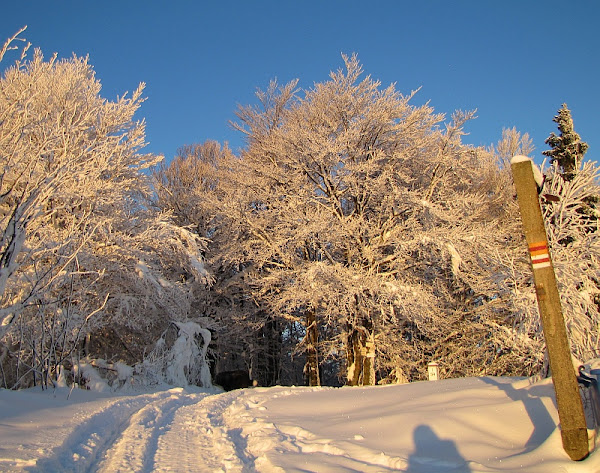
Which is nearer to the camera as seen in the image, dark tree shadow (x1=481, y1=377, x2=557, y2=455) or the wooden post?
the wooden post

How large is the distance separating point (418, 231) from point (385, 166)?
2.37m

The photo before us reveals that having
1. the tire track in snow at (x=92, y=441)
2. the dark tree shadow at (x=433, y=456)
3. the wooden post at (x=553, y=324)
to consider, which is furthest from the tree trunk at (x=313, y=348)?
the wooden post at (x=553, y=324)

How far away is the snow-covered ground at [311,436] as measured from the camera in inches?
154

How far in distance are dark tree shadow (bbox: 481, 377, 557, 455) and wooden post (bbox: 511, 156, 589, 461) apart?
0.45 meters

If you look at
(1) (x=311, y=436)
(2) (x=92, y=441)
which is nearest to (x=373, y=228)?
(1) (x=311, y=436)

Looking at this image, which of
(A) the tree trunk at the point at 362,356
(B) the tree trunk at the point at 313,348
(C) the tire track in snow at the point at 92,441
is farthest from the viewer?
(B) the tree trunk at the point at 313,348

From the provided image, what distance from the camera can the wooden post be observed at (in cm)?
Result: 373

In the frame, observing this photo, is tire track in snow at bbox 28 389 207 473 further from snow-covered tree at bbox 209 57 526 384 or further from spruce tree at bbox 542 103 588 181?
spruce tree at bbox 542 103 588 181

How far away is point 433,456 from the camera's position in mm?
4184

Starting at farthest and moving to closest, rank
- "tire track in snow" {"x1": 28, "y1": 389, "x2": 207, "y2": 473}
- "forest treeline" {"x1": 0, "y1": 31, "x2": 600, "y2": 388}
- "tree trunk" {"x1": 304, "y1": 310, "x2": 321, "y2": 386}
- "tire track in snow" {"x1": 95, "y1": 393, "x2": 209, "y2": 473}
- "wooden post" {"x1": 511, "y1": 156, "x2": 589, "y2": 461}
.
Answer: "tree trunk" {"x1": 304, "y1": 310, "x2": 321, "y2": 386}, "forest treeline" {"x1": 0, "y1": 31, "x2": 600, "y2": 388}, "tire track in snow" {"x1": 95, "y1": 393, "x2": 209, "y2": 473}, "tire track in snow" {"x1": 28, "y1": 389, "x2": 207, "y2": 473}, "wooden post" {"x1": 511, "y1": 156, "x2": 589, "y2": 461}

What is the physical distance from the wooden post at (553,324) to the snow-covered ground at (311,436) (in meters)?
0.19

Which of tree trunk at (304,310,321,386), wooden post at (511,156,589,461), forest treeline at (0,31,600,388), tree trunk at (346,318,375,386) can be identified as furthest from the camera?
tree trunk at (304,310,321,386)

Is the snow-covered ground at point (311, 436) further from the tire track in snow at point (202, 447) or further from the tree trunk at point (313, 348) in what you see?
the tree trunk at point (313, 348)

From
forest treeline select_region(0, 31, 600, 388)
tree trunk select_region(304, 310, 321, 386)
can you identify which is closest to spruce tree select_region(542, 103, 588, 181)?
forest treeline select_region(0, 31, 600, 388)
